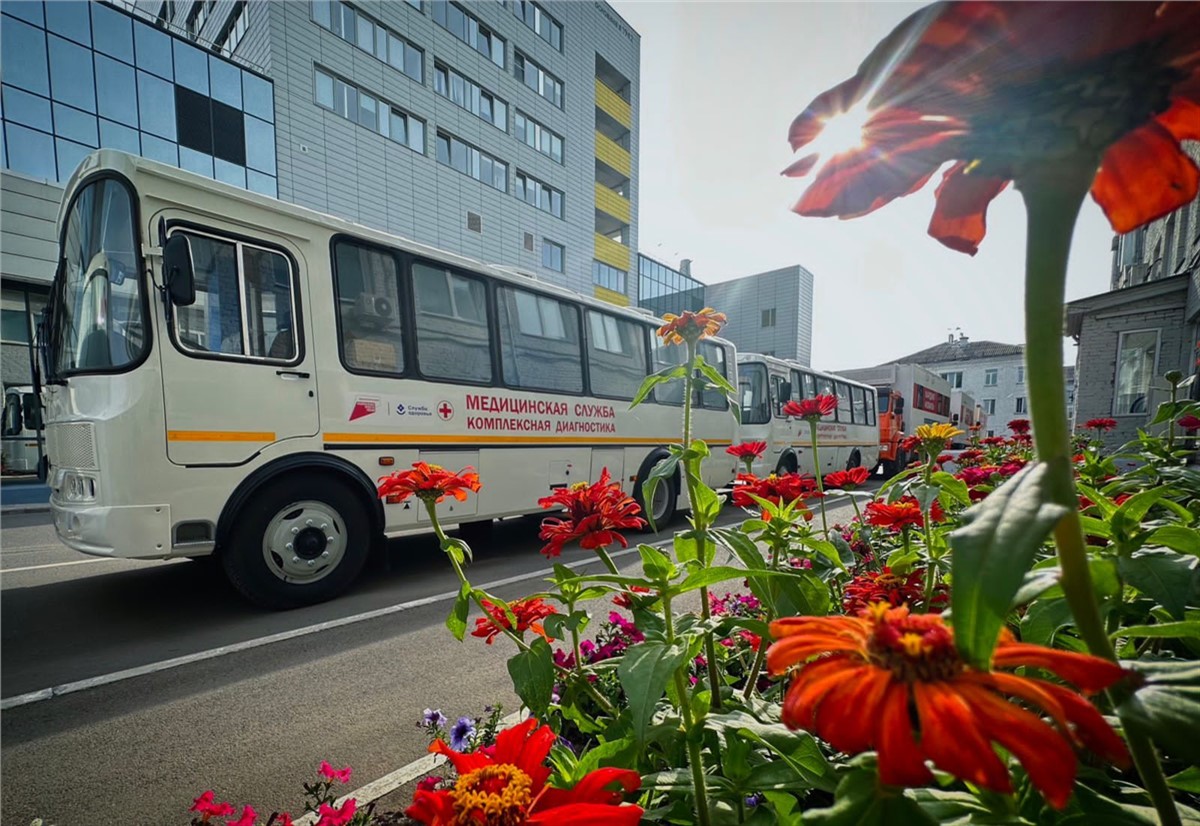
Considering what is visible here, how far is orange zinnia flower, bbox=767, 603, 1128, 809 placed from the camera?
316mm

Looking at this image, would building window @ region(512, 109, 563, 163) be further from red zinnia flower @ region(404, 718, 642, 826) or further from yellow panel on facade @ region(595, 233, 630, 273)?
red zinnia flower @ region(404, 718, 642, 826)

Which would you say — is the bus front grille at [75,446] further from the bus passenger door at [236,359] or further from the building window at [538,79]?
the building window at [538,79]

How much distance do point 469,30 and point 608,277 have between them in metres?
9.39

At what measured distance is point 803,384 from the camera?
10.8 m

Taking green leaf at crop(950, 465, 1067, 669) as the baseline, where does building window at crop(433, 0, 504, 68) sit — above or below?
above

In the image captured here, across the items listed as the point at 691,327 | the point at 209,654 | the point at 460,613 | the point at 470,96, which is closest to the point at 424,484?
the point at 460,613

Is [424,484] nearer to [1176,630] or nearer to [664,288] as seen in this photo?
[1176,630]

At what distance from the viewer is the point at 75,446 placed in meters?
3.16

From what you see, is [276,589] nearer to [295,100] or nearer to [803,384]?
[803,384]

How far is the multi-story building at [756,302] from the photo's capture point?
984 inches

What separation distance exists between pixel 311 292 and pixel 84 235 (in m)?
1.36

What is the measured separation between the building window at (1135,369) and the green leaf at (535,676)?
11.8 metres

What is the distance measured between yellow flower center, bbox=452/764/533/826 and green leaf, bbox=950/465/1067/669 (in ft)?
1.51

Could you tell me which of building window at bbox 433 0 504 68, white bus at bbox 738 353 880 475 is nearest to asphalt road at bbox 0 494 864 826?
white bus at bbox 738 353 880 475
